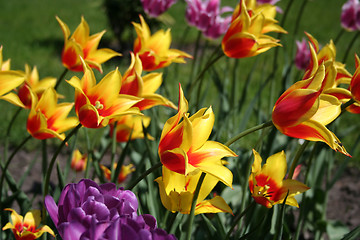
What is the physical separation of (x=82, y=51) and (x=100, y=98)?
32 cm

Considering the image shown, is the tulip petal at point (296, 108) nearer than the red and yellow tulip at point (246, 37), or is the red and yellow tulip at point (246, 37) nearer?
the tulip petal at point (296, 108)

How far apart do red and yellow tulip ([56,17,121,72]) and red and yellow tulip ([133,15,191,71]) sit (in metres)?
0.09

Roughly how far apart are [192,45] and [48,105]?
4.33 metres

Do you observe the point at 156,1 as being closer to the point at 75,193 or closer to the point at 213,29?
the point at 213,29

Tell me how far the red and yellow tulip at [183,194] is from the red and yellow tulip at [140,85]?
7.9 inches

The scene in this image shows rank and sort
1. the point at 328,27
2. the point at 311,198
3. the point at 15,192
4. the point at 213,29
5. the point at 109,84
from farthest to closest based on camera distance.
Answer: the point at 328,27, the point at 213,29, the point at 311,198, the point at 15,192, the point at 109,84

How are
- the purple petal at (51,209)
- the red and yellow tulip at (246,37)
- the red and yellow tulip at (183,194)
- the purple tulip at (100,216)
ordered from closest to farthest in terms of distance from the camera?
the purple tulip at (100,216), the purple petal at (51,209), the red and yellow tulip at (183,194), the red and yellow tulip at (246,37)

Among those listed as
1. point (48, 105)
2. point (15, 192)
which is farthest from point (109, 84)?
point (15, 192)

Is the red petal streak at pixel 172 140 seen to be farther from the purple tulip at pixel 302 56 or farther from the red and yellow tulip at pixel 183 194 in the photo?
the purple tulip at pixel 302 56

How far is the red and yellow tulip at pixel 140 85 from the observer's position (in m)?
0.89

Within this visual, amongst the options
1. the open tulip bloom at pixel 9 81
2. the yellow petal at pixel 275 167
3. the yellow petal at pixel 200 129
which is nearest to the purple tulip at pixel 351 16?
the yellow petal at pixel 275 167

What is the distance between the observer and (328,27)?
568 centimetres

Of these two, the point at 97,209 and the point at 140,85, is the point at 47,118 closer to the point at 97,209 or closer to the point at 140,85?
the point at 140,85

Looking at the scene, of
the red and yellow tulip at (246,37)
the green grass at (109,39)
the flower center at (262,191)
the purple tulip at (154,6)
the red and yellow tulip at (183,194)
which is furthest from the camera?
the green grass at (109,39)
